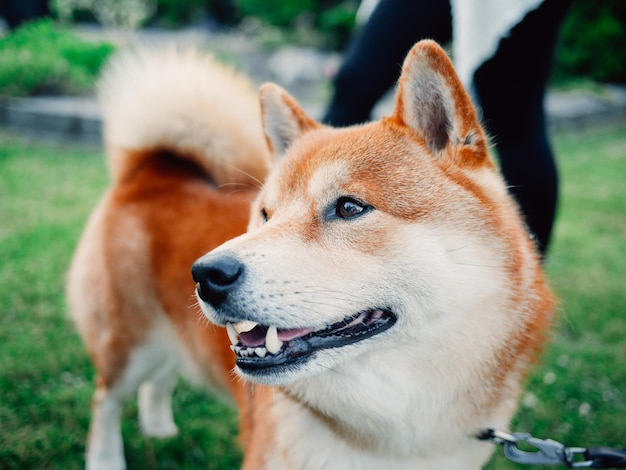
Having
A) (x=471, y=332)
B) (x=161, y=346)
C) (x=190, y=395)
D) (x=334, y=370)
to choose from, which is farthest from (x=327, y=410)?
(x=190, y=395)

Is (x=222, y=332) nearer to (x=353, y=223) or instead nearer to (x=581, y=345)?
(x=353, y=223)

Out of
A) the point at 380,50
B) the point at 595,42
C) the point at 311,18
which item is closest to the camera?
the point at 380,50

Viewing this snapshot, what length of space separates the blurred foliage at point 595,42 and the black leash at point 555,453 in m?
9.22

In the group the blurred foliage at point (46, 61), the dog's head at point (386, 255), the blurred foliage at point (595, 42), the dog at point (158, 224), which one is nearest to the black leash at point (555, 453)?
the dog's head at point (386, 255)

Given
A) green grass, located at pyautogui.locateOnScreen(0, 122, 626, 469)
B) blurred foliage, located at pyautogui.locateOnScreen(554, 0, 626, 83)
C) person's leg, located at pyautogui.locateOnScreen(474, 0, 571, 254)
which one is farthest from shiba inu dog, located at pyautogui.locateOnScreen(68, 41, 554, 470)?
blurred foliage, located at pyautogui.locateOnScreen(554, 0, 626, 83)

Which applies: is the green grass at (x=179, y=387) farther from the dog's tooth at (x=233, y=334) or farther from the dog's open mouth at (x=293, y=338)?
the dog's tooth at (x=233, y=334)

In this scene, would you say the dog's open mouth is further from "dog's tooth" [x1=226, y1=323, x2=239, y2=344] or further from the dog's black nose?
the dog's black nose

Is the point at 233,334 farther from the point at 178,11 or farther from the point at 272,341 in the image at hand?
the point at 178,11

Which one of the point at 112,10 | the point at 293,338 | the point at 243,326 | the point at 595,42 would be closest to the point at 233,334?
the point at 243,326

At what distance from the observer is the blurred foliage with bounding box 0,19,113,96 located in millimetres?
6934

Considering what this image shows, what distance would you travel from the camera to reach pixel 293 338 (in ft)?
4.62

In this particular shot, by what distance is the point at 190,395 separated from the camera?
2980mm

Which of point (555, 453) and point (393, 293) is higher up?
point (393, 293)

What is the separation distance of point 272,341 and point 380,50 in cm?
151
